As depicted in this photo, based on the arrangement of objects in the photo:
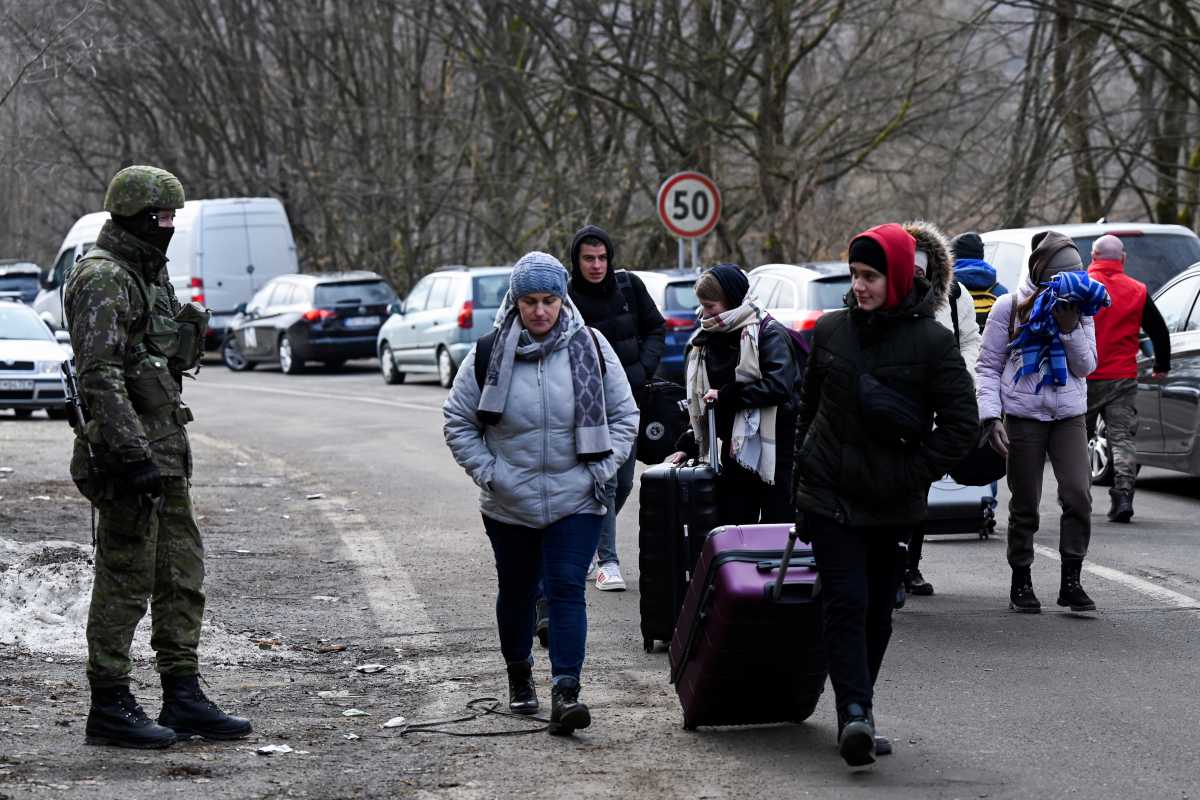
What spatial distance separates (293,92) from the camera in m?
39.6

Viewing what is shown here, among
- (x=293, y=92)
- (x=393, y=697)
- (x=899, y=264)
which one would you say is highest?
(x=293, y=92)

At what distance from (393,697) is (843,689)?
1968 millimetres

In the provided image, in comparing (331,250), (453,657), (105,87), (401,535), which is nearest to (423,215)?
(331,250)

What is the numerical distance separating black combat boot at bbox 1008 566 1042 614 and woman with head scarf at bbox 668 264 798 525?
147 centimetres

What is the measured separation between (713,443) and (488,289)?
1776 centimetres

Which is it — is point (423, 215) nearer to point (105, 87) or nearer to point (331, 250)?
point (331, 250)

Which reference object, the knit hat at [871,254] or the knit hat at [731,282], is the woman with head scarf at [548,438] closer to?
the knit hat at [871,254]

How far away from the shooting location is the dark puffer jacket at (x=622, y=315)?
8789mm

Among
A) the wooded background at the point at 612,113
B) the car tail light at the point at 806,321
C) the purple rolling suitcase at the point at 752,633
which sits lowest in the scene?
the purple rolling suitcase at the point at 752,633

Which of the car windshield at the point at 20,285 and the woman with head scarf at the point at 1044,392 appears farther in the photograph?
the car windshield at the point at 20,285

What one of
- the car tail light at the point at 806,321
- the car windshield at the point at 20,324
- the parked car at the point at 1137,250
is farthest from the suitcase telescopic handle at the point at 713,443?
the car windshield at the point at 20,324

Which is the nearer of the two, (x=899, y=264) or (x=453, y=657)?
(x=899, y=264)

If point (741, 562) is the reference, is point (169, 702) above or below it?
below

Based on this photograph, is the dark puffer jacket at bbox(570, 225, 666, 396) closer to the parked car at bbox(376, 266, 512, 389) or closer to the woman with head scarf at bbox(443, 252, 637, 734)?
the woman with head scarf at bbox(443, 252, 637, 734)
